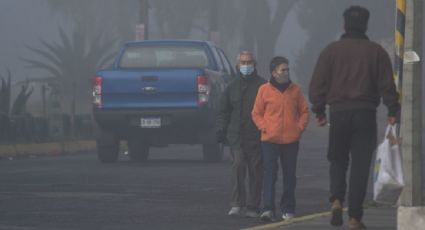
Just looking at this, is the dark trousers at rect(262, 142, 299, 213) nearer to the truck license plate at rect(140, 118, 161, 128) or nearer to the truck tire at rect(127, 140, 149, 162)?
the truck license plate at rect(140, 118, 161, 128)

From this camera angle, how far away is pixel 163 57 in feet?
82.7

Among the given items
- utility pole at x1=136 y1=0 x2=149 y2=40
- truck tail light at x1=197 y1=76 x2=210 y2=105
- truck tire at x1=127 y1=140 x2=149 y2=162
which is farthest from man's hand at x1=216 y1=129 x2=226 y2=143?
utility pole at x1=136 y1=0 x2=149 y2=40

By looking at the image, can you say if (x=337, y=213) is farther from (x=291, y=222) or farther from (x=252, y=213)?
(x=252, y=213)

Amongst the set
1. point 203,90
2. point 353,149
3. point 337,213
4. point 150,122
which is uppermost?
point 353,149

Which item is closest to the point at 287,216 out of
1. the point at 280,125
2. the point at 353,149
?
the point at 280,125

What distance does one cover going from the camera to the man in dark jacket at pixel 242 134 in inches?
588

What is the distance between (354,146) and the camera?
41.8 feet

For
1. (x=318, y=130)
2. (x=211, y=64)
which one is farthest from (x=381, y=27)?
(x=211, y=64)

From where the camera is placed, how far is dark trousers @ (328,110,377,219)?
1263cm

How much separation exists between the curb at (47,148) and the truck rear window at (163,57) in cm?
343

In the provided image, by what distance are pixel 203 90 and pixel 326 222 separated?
10332 millimetres

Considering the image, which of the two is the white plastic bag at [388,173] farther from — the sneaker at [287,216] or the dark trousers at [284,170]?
the sneaker at [287,216]

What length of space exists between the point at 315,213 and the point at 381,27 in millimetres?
48246

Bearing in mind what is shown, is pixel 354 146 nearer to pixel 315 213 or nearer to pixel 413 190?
pixel 413 190
